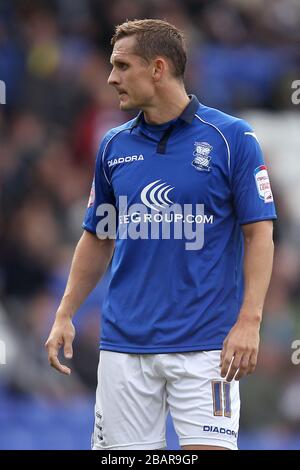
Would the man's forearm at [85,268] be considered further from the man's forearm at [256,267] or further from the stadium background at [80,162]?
the stadium background at [80,162]

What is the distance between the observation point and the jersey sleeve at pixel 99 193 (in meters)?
5.19

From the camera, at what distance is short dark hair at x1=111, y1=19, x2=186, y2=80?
495cm

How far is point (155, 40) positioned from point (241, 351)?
4.71 feet

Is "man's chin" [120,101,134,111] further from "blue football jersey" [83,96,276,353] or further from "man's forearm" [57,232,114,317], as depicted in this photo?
"man's forearm" [57,232,114,317]

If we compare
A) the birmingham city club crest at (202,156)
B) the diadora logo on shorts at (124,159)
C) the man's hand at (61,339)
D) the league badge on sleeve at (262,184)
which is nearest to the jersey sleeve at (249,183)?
the league badge on sleeve at (262,184)

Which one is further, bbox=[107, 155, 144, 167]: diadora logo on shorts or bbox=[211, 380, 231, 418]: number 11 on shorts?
bbox=[107, 155, 144, 167]: diadora logo on shorts

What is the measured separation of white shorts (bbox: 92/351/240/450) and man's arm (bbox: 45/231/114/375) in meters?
0.21

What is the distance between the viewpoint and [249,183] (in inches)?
189

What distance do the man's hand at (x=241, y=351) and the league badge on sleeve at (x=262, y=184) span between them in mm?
563

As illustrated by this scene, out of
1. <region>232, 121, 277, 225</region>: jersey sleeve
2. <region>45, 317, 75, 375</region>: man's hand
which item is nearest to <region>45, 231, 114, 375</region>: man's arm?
<region>45, 317, 75, 375</region>: man's hand

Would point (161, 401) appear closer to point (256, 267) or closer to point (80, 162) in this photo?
point (256, 267)

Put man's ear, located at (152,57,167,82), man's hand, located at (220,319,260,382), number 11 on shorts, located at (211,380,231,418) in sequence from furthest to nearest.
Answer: man's ear, located at (152,57,167,82) → number 11 on shorts, located at (211,380,231,418) → man's hand, located at (220,319,260,382)

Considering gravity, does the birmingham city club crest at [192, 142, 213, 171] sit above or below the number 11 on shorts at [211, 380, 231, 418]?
above
